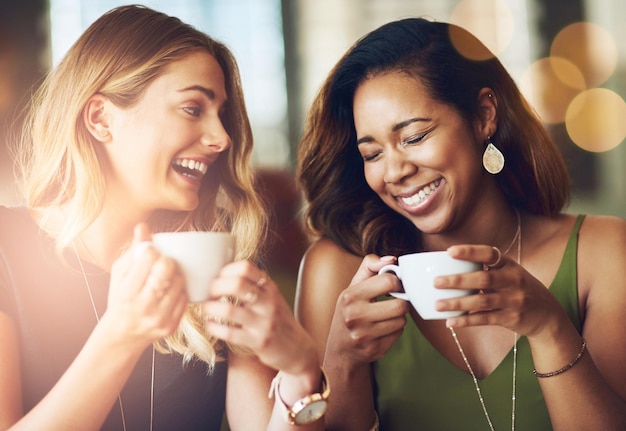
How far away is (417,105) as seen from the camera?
120cm

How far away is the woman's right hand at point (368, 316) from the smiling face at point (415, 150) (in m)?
0.27

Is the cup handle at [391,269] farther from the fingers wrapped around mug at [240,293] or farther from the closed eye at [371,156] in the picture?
the closed eye at [371,156]

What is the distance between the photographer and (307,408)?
824 millimetres

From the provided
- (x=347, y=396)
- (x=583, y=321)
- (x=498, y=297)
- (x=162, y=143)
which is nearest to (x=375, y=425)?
(x=347, y=396)

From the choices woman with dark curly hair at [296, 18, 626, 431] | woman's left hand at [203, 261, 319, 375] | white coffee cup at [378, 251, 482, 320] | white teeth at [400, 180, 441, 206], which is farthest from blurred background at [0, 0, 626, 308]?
woman's left hand at [203, 261, 319, 375]

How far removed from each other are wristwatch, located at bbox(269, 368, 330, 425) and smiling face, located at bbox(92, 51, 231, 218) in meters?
0.34

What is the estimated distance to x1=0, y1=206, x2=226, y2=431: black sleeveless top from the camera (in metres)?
0.89

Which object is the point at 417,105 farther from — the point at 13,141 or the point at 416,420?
the point at 13,141

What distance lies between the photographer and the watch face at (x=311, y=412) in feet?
2.70

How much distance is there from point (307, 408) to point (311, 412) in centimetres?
1

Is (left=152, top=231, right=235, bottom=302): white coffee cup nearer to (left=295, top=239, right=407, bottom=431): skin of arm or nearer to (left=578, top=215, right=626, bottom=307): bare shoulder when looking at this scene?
(left=295, top=239, right=407, bottom=431): skin of arm

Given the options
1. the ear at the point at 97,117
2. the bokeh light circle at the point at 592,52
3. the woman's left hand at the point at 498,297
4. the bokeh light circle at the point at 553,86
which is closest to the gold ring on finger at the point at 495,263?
the woman's left hand at the point at 498,297

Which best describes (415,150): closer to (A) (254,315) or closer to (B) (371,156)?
(B) (371,156)

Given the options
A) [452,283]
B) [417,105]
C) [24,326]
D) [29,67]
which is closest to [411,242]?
[417,105]
